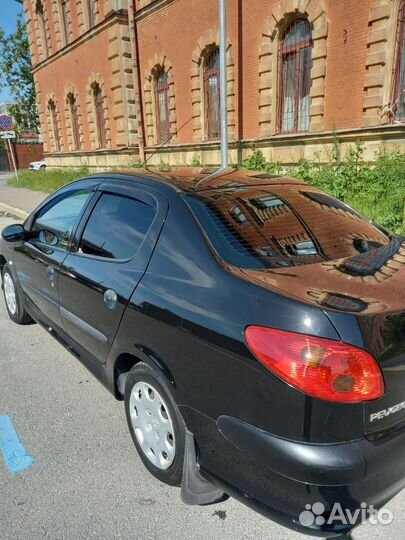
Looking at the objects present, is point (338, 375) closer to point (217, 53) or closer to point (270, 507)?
point (270, 507)

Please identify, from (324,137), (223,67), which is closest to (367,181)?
(324,137)

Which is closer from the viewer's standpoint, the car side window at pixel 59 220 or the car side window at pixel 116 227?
the car side window at pixel 116 227

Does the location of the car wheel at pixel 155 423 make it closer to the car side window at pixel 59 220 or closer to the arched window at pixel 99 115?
the car side window at pixel 59 220

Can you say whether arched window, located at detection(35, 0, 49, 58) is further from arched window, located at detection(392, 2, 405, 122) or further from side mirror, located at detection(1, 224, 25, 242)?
side mirror, located at detection(1, 224, 25, 242)

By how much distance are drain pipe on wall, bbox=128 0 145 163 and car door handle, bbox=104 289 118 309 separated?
45.0 ft

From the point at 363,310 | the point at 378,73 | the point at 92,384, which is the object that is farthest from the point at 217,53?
the point at 363,310

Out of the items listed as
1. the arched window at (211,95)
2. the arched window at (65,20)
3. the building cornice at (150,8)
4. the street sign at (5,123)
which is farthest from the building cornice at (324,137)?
the arched window at (65,20)

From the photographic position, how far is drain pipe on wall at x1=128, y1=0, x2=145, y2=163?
14.0 metres

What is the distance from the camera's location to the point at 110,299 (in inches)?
91.5

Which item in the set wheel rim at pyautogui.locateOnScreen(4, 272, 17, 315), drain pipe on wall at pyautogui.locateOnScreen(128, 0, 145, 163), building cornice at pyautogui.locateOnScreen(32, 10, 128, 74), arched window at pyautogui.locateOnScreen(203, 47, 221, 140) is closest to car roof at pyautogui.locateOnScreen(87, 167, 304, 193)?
wheel rim at pyautogui.locateOnScreen(4, 272, 17, 315)

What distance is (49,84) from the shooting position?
843 inches

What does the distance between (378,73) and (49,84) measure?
18983 millimetres

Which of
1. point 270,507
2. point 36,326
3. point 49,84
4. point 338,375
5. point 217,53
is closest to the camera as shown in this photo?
point 338,375

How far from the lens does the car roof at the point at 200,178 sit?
2408 mm
